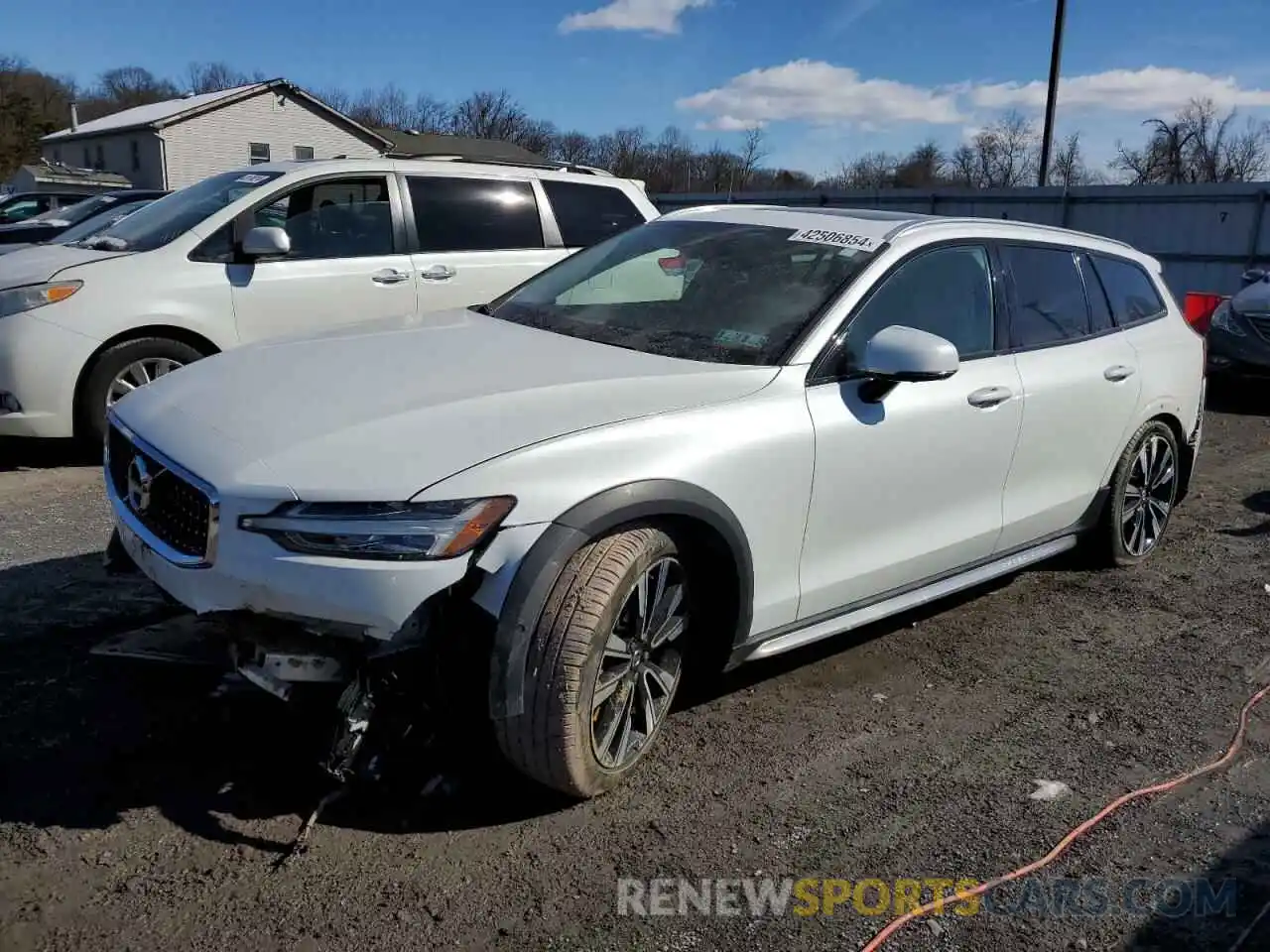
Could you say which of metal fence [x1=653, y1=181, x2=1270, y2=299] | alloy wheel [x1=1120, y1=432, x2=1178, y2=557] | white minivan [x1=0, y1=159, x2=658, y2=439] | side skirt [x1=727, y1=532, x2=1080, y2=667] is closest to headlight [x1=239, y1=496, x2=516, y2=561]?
side skirt [x1=727, y1=532, x2=1080, y2=667]

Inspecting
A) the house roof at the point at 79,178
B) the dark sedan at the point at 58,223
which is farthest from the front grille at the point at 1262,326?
the house roof at the point at 79,178

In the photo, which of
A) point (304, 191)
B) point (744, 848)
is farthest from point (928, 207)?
point (744, 848)

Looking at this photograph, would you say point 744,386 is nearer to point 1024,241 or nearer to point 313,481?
point 313,481

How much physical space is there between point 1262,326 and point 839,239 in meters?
8.22

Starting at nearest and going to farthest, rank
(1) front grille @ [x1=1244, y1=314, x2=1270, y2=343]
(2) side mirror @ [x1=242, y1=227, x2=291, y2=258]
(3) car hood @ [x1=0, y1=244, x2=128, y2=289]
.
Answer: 1. (3) car hood @ [x1=0, y1=244, x2=128, y2=289]
2. (2) side mirror @ [x1=242, y1=227, x2=291, y2=258]
3. (1) front grille @ [x1=1244, y1=314, x2=1270, y2=343]

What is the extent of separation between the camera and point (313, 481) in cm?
263

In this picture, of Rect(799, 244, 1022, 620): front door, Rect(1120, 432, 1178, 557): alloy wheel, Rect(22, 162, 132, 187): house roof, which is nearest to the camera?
Rect(799, 244, 1022, 620): front door

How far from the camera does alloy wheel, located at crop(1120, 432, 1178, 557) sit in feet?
17.1

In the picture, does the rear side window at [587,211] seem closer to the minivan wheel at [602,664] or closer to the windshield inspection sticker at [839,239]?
the windshield inspection sticker at [839,239]

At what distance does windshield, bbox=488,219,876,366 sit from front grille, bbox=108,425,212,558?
1.47 metres

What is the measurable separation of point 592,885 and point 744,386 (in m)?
1.51

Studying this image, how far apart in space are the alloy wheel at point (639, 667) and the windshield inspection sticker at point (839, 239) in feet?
4.93

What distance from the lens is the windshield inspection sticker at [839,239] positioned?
3.88m

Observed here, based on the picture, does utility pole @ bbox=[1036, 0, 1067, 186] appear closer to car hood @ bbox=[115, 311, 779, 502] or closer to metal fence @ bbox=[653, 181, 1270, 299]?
metal fence @ bbox=[653, 181, 1270, 299]
